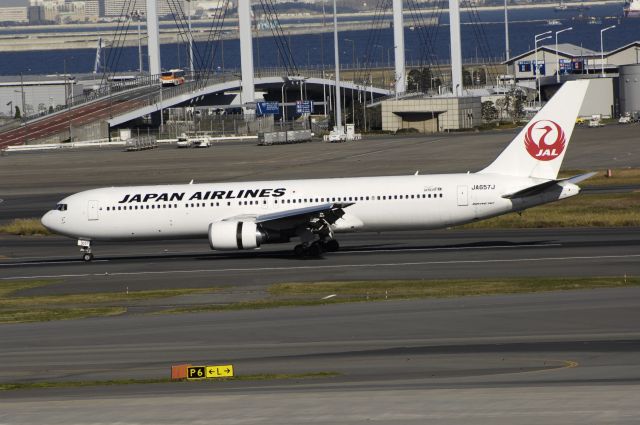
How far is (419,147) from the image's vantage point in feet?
361

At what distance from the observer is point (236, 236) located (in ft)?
158

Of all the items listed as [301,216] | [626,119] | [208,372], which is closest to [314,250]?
[301,216]

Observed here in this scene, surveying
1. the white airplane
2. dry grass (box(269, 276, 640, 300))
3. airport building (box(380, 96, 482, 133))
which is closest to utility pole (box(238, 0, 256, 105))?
airport building (box(380, 96, 482, 133))

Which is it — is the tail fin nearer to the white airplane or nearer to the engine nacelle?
the white airplane

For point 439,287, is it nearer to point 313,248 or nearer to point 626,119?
point 313,248

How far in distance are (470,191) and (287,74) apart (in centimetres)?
13240

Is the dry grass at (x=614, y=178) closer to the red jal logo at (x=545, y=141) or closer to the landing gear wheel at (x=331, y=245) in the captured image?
the red jal logo at (x=545, y=141)

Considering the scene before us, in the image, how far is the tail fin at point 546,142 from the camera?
1917 inches

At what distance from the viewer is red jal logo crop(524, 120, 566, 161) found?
160ft

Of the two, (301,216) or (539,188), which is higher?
(539,188)

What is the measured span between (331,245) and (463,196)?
6.62 metres

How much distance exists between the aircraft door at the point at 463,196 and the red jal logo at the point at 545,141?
3.28 m

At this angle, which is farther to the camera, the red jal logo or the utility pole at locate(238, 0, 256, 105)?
the utility pole at locate(238, 0, 256, 105)

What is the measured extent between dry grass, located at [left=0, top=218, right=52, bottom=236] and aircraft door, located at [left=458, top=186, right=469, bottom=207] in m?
26.3
